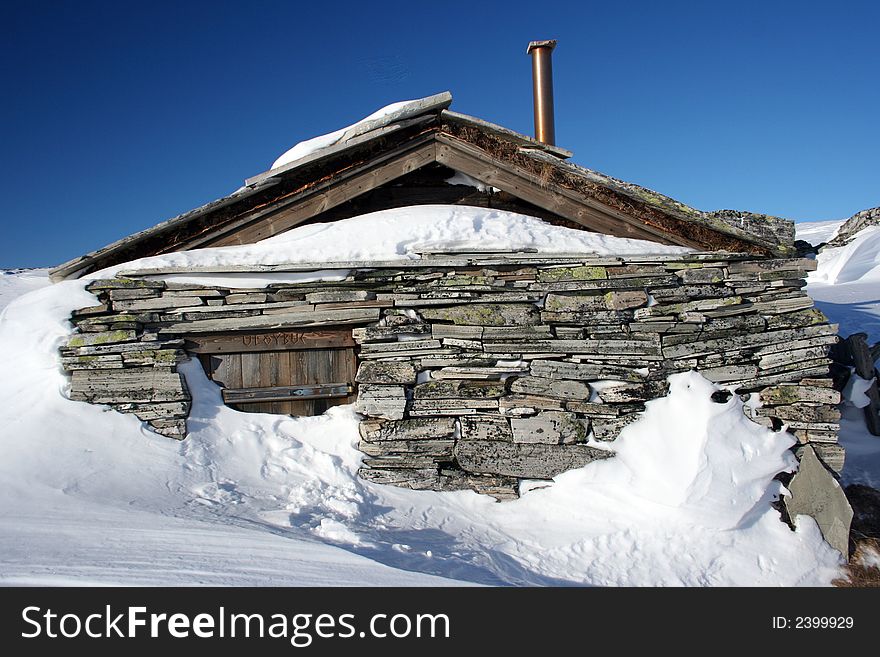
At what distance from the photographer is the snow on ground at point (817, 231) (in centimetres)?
2606

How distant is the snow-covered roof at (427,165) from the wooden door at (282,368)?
1.17m

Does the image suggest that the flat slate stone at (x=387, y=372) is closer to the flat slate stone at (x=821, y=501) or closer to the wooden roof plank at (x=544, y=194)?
the wooden roof plank at (x=544, y=194)

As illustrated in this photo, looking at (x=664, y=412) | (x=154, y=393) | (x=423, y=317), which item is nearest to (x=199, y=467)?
(x=154, y=393)

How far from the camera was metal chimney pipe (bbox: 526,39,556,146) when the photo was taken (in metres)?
8.42

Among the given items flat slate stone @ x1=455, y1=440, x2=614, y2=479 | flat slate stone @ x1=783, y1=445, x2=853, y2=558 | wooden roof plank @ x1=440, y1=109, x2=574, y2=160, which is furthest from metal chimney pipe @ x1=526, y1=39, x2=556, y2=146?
flat slate stone @ x1=783, y1=445, x2=853, y2=558

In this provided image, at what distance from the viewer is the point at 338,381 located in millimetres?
6074

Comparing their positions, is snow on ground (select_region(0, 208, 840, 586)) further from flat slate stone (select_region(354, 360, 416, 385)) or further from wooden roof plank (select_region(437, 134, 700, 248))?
A: flat slate stone (select_region(354, 360, 416, 385))

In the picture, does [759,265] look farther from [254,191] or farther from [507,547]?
[254,191]

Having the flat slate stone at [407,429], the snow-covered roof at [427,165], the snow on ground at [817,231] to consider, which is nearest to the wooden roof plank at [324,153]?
the snow-covered roof at [427,165]

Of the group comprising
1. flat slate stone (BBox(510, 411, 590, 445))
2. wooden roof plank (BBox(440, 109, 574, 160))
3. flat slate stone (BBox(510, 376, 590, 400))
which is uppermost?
wooden roof plank (BBox(440, 109, 574, 160))

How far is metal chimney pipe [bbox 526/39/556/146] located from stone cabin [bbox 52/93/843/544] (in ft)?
8.37

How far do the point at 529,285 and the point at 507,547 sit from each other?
2562 mm

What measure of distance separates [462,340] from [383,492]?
67.0 inches

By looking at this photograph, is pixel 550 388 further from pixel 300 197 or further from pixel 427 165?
pixel 300 197
